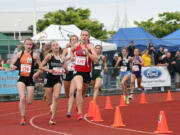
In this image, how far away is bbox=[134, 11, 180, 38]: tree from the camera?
6788cm

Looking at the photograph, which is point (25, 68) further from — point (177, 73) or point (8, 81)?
point (177, 73)

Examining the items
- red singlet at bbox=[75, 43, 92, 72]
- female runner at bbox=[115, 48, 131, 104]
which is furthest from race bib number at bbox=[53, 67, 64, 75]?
female runner at bbox=[115, 48, 131, 104]

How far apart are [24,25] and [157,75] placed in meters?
61.7

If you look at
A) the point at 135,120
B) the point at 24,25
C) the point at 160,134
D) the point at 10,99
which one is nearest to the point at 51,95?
the point at 135,120

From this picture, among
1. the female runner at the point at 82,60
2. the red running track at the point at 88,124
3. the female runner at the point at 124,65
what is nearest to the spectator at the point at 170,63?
the female runner at the point at 124,65

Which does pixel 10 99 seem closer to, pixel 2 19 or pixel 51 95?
pixel 51 95

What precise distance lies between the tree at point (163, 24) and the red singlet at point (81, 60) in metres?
54.4

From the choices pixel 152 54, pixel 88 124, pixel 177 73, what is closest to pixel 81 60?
pixel 88 124

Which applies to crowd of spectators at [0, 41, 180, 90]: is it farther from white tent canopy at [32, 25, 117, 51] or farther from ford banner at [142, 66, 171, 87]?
white tent canopy at [32, 25, 117, 51]

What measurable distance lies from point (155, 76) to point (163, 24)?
43621 mm

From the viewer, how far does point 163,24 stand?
69875 millimetres

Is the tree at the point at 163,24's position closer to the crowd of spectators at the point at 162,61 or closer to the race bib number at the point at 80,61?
the crowd of spectators at the point at 162,61

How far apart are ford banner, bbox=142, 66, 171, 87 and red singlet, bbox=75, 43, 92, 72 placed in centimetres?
1319

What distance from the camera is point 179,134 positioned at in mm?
10234
